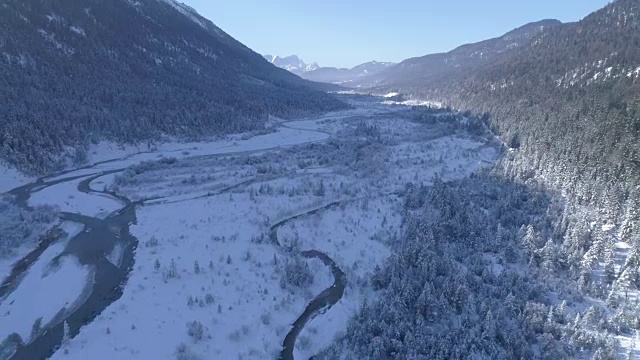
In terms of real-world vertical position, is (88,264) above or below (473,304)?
below

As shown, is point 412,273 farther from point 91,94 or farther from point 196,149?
point 91,94

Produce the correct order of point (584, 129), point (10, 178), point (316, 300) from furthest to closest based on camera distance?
A: point (584, 129), point (10, 178), point (316, 300)

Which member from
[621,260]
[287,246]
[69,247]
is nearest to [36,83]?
[69,247]

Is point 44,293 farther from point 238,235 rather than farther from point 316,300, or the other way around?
point 316,300

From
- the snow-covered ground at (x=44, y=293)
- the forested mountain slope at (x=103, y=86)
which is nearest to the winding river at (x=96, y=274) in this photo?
the snow-covered ground at (x=44, y=293)

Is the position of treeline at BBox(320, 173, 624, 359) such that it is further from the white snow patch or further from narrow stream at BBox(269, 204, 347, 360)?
the white snow patch

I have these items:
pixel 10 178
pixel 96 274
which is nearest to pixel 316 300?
pixel 96 274
